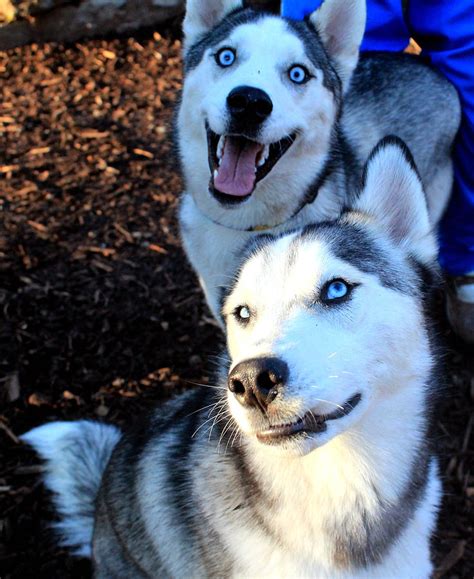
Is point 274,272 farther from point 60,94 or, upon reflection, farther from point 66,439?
point 60,94

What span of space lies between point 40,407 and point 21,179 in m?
2.05

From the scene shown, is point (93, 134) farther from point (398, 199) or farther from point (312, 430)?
point (312, 430)

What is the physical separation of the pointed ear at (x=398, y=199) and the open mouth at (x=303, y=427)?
68cm

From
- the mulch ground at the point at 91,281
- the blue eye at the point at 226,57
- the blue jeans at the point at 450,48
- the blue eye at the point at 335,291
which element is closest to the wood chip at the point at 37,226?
the mulch ground at the point at 91,281

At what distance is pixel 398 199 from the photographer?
7.65ft

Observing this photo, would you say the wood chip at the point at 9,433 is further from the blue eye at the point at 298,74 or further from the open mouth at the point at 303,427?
the blue eye at the point at 298,74

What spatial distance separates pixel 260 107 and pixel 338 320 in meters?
1.38

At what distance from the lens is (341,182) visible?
137 inches

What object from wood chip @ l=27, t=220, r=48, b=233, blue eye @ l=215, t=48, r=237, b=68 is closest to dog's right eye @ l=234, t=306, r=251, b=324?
blue eye @ l=215, t=48, r=237, b=68

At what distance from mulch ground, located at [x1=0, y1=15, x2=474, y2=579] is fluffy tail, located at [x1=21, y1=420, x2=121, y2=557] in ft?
0.80

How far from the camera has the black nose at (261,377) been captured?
1.74 metres

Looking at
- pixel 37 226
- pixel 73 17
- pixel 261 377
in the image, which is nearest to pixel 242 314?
pixel 261 377

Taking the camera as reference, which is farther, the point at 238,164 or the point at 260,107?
the point at 238,164

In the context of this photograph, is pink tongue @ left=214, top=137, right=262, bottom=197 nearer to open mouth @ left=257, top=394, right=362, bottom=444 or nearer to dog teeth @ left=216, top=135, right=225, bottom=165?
dog teeth @ left=216, top=135, right=225, bottom=165
